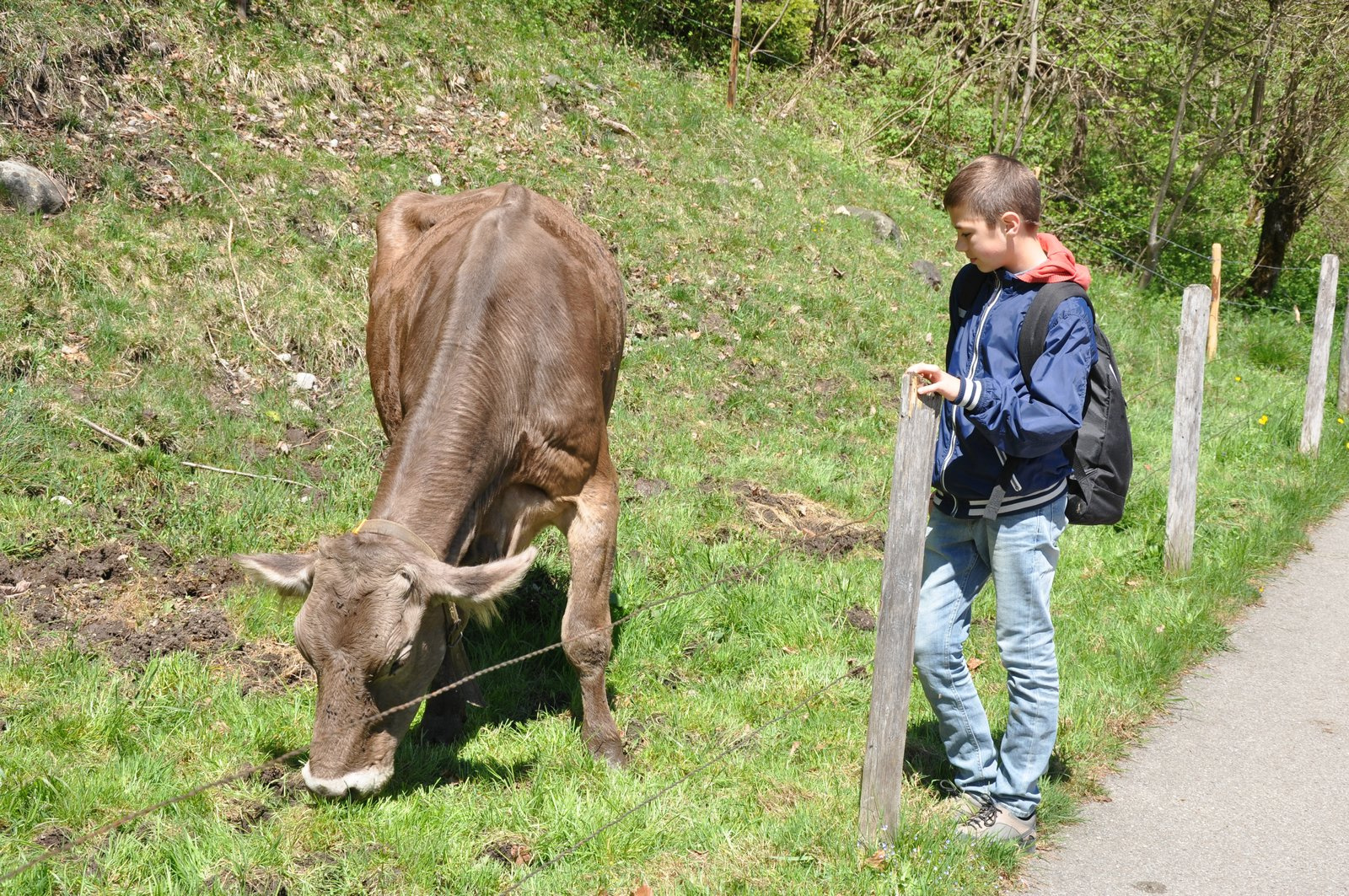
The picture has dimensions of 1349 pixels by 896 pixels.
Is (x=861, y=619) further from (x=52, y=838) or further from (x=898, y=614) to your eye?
(x=52, y=838)

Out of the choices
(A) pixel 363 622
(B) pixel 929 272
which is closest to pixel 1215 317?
(B) pixel 929 272

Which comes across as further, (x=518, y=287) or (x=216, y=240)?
(x=216, y=240)

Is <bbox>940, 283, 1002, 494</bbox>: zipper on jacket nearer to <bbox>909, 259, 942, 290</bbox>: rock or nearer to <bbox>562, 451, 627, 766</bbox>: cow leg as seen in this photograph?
<bbox>562, 451, 627, 766</bbox>: cow leg

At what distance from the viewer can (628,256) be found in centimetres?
1025

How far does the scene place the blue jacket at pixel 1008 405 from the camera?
3.36m

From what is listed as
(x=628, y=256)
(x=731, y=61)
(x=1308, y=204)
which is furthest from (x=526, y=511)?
(x=1308, y=204)

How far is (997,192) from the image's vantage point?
11.4 ft

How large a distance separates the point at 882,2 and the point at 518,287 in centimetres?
1747

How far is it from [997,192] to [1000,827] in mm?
2210

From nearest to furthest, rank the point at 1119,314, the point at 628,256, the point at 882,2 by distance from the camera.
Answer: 1. the point at 628,256
2. the point at 1119,314
3. the point at 882,2

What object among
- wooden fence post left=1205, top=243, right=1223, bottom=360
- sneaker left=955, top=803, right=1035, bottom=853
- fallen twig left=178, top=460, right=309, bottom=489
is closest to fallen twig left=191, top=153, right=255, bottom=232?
fallen twig left=178, top=460, right=309, bottom=489

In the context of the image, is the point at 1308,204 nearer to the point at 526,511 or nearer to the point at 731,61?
the point at 731,61

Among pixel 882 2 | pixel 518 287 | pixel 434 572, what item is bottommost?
pixel 434 572

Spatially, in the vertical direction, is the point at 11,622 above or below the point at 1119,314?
below
